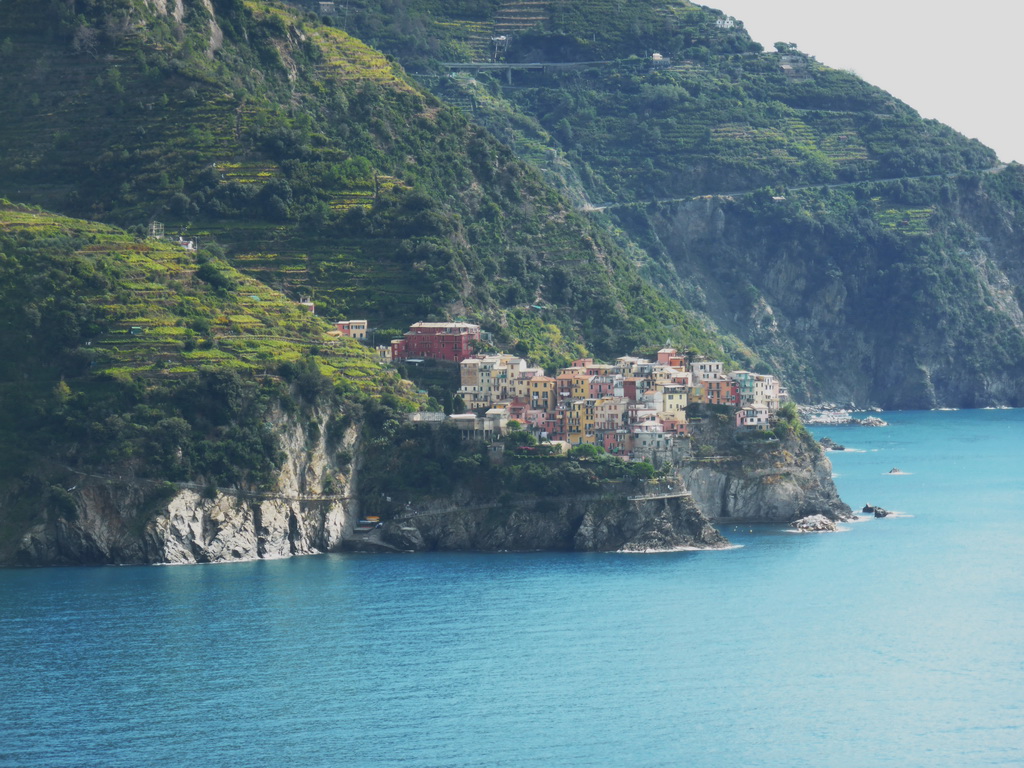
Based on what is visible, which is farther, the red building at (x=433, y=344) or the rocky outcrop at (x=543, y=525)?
the red building at (x=433, y=344)

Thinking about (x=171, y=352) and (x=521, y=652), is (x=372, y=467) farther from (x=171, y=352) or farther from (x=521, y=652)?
(x=521, y=652)

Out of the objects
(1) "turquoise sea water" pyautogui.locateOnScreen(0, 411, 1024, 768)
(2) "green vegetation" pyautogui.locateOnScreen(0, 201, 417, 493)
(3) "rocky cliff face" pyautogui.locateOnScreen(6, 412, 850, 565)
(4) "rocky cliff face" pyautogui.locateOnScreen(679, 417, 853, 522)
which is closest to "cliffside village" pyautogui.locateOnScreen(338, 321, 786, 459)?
(4) "rocky cliff face" pyautogui.locateOnScreen(679, 417, 853, 522)

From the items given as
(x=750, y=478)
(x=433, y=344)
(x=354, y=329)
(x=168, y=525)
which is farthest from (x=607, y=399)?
(x=168, y=525)

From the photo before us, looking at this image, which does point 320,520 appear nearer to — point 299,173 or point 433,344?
point 433,344

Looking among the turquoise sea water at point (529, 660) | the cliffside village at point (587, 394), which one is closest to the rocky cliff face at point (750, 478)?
the cliffside village at point (587, 394)

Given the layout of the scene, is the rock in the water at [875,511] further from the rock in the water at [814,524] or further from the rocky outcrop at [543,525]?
the rocky outcrop at [543,525]

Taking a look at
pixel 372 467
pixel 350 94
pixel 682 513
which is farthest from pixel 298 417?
pixel 350 94
